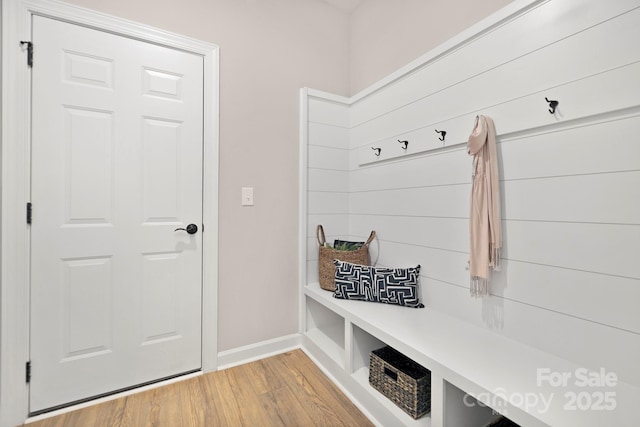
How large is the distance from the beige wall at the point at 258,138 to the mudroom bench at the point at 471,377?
531mm

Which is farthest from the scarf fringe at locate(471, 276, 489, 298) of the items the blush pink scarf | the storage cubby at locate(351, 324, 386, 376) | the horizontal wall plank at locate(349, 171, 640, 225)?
the storage cubby at locate(351, 324, 386, 376)

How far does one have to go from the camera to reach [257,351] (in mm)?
2014

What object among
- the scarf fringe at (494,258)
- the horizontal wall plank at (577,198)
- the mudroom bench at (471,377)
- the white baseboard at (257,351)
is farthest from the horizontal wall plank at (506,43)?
the white baseboard at (257,351)

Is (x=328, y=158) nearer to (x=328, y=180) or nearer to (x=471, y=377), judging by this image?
(x=328, y=180)

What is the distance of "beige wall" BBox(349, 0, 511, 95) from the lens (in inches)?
61.4

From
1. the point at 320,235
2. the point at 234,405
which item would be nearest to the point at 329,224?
the point at 320,235

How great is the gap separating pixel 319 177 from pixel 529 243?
1.42 meters

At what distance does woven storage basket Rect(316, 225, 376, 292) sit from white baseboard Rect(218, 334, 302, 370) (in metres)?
0.50

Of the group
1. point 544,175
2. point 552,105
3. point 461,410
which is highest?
point 552,105

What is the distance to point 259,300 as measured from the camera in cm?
204

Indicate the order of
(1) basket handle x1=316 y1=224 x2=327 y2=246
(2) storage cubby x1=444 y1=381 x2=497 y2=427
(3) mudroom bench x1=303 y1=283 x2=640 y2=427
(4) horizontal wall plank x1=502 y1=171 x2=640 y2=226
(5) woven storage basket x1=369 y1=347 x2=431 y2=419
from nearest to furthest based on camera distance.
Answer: (3) mudroom bench x1=303 y1=283 x2=640 y2=427 < (4) horizontal wall plank x1=502 y1=171 x2=640 y2=226 < (2) storage cubby x1=444 y1=381 x2=497 y2=427 < (5) woven storage basket x1=369 y1=347 x2=431 y2=419 < (1) basket handle x1=316 y1=224 x2=327 y2=246

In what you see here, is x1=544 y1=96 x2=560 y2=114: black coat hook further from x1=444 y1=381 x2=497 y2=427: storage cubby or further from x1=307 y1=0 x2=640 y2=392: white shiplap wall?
x1=444 y1=381 x2=497 y2=427: storage cubby

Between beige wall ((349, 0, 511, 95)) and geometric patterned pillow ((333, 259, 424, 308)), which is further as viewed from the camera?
geometric patterned pillow ((333, 259, 424, 308))

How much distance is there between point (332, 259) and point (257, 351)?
84 centimetres
